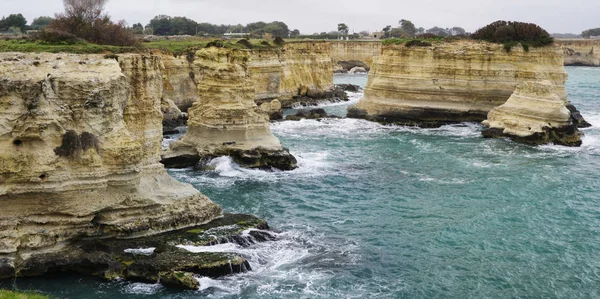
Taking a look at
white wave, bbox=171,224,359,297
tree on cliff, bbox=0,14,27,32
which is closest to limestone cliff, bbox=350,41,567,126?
white wave, bbox=171,224,359,297

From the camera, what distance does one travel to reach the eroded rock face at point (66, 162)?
1509cm

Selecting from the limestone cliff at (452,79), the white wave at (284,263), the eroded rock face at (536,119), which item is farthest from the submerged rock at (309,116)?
the white wave at (284,263)

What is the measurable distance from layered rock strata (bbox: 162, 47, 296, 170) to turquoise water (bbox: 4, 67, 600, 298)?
3.35 ft

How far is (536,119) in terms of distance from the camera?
34594mm

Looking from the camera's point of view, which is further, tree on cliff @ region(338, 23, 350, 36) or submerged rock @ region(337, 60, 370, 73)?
tree on cliff @ region(338, 23, 350, 36)

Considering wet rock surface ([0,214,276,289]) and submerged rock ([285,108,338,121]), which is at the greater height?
submerged rock ([285,108,338,121])

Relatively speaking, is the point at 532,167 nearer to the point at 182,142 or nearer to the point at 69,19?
the point at 182,142

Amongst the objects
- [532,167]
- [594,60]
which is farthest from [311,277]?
[594,60]

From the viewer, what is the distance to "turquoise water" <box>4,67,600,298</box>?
49.2 feet

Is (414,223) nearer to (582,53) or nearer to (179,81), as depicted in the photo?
(179,81)

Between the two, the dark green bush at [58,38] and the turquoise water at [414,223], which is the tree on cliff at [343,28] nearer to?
the turquoise water at [414,223]

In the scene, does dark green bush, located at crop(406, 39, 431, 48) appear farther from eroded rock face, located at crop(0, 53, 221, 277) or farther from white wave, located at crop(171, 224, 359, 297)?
eroded rock face, located at crop(0, 53, 221, 277)

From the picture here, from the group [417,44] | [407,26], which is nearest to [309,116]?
[417,44]

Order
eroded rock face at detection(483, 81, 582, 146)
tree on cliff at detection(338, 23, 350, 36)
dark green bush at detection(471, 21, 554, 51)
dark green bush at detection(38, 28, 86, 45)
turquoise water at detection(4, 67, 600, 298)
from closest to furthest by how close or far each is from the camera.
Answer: turquoise water at detection(4, 67, 600, 298), dark green bush at detection(38, 28, 86, 45), eroded rock face at detection(483, 81, 582, 146), dark green bush at detection(471, 21, 554, 51), tree on cliff at detection(338, 23, 350, 36)
